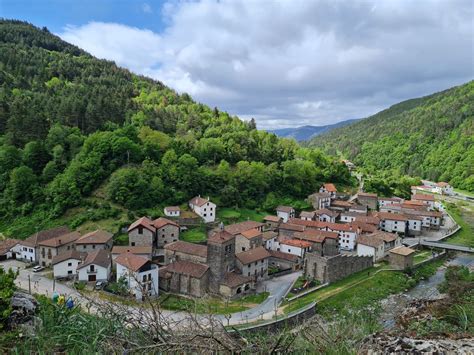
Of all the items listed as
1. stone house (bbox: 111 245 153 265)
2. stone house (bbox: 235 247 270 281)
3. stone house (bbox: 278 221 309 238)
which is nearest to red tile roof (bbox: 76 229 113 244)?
stone house (bbox: 111 245 153 265)

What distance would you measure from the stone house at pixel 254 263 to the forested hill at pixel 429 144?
74.9 metres

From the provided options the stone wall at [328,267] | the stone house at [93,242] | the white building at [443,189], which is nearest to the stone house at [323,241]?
the stone wall at [328,267]

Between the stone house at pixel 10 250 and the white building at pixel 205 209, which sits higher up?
the white building at pixel 205 209

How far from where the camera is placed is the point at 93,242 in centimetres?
3072

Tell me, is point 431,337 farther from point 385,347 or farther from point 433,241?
point 433,241

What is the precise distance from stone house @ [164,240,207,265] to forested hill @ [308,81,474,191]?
79424 mm

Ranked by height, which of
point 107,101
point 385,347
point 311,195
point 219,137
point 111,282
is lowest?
point 111,282

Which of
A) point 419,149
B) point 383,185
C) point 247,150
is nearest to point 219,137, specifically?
point 247,150

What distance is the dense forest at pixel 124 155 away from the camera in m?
39.4

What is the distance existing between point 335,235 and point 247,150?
25.3m

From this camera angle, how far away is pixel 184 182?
145ft

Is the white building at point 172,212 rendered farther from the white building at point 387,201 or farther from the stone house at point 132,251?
the white building at point 387,201

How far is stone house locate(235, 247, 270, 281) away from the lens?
29.0 metres

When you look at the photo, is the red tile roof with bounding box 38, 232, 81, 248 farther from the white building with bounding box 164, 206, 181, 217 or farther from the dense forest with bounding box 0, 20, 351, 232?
the white building with bounding box 164, 206, 181, 217
